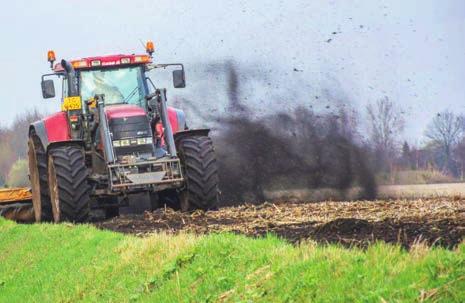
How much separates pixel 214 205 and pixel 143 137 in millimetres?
1790

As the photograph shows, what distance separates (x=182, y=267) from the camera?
31.4 ft

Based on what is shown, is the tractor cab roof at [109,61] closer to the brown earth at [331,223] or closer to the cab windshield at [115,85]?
the cab windshield at [115,85]

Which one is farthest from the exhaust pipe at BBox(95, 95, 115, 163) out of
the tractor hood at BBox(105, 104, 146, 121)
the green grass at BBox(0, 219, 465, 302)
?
the green grass at BBox(0, 219, 465, 302)

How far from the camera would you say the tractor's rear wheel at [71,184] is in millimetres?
17250

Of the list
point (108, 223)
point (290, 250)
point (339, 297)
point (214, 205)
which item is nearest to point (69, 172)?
point (108, 223)

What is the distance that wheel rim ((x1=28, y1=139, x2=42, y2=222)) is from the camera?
64.5 feet

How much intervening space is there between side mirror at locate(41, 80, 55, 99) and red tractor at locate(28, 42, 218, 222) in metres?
0.02

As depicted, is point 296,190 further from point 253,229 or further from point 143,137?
point 253,229

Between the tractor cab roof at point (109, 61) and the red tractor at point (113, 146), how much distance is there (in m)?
0.02

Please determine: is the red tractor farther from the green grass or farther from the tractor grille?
the green grass

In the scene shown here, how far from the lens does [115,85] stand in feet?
63.0

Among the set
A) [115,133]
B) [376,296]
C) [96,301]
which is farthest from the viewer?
[115,133]

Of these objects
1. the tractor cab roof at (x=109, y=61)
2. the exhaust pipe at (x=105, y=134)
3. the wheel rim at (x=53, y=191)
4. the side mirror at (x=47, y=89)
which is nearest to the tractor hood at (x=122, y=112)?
the exhaust pipe at (x=105, y=134)

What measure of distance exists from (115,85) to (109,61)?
48cm
